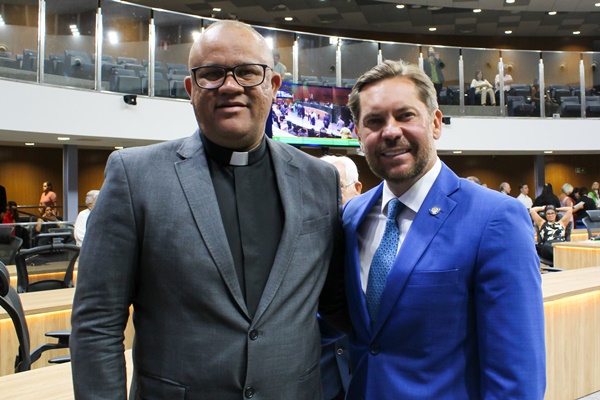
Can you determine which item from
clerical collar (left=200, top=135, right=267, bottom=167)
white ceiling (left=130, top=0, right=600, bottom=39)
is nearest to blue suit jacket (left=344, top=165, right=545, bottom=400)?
clerical collar (left=200, top=135, right=267, bottom=167)

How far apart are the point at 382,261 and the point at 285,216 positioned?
308mm

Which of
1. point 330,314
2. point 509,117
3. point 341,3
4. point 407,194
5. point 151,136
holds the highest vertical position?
point 341,3

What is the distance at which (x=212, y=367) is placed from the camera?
127 centimetres

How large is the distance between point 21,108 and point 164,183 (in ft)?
26.3

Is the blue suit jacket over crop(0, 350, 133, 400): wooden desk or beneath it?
over

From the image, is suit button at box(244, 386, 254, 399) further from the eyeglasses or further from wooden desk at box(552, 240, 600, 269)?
wooden desk at box(552, 240, 600, 269)

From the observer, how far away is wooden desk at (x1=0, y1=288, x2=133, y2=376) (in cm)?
318

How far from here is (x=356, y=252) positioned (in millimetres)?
1564

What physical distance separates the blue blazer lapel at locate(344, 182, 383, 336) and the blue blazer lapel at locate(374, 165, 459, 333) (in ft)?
0.24

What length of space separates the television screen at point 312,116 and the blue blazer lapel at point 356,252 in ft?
31.5

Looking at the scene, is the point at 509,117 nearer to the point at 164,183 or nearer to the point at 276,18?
the point at 276,18

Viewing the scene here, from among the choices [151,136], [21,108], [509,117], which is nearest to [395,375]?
[21,108]

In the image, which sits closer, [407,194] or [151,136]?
[407,194]

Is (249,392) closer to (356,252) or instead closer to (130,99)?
(356,252)
